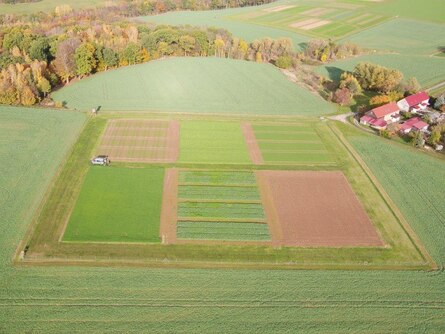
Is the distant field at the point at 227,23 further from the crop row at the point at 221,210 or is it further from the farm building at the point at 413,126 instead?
the crop row at the point at 221,210

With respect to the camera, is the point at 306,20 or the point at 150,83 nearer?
the point at 150,83

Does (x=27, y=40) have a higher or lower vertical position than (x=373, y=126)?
higher

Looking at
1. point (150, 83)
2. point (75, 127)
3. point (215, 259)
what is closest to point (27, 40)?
point (150, 83)

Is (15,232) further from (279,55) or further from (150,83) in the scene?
(279,55)

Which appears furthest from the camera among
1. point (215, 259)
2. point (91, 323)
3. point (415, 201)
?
point (415, 201)

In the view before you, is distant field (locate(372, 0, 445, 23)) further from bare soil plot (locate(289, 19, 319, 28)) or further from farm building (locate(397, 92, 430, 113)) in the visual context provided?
farm building (locate(397, 92, 430, 113))

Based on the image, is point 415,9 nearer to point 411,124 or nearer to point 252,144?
point 411,124

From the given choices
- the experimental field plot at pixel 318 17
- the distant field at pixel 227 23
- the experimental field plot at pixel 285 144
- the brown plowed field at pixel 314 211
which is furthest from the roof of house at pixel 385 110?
the experimental field plot at pixel 318 17
